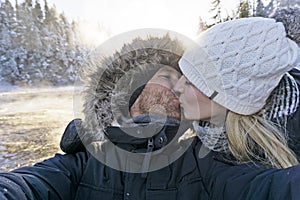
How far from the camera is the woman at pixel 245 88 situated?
1.42 metres

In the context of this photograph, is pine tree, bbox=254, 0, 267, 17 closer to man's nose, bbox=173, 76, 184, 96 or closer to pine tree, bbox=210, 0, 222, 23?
pine tree, bbox=210, 0, 222, 23

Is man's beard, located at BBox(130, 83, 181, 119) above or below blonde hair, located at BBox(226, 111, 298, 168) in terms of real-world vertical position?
above

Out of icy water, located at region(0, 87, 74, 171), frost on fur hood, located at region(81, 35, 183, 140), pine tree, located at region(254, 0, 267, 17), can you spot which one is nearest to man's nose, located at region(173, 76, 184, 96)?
frost on fur hood, located at region(81, 35, 183, 140)

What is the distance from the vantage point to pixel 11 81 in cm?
Answer: 2862

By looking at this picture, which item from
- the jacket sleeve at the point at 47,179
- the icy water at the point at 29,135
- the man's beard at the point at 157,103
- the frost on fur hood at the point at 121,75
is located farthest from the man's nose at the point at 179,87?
the icy water at the point at 29,135

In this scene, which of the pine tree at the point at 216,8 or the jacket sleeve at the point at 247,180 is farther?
the pine tree at the point at 216,8

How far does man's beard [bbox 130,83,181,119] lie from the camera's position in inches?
69.4

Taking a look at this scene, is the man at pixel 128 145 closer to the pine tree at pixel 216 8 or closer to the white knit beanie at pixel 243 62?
the white knit beanie at pixel 243 62

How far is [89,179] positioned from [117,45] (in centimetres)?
80

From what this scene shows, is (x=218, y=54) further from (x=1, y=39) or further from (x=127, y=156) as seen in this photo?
(x=1, y=39)

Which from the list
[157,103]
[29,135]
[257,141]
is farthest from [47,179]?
[29,135]

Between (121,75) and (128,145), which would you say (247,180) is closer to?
(128,145)

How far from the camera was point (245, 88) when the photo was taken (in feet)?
4.77

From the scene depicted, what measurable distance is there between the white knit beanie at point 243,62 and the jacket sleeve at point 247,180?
0.91ft
